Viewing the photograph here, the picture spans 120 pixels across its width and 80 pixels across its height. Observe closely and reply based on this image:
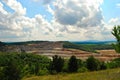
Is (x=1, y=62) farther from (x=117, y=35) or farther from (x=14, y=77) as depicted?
(x=117, y=35)

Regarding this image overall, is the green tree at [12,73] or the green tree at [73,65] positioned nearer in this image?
the green tree at [12,73]

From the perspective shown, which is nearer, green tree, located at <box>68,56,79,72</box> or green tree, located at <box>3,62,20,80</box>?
green tree, located at <box>3,62,20,80</box>

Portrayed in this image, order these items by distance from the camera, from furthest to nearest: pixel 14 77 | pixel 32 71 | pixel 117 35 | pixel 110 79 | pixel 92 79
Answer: pixel 32 71 < pixel 14 77 < pixel 117 35 < pixel 92 79 < pixel 110 79

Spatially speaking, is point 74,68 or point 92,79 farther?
point 74,68

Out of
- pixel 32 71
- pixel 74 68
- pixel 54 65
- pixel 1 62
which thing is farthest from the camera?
pixel 1 62

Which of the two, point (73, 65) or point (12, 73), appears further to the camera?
point (73, 65)

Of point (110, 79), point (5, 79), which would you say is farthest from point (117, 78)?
point (5, 79)

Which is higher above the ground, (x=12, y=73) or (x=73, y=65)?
(x=12, y=73)

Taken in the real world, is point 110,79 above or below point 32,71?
above

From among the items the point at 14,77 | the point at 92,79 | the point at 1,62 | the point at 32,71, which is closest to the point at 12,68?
the point at 14,77

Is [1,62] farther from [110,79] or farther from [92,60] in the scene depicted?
[110,79]
